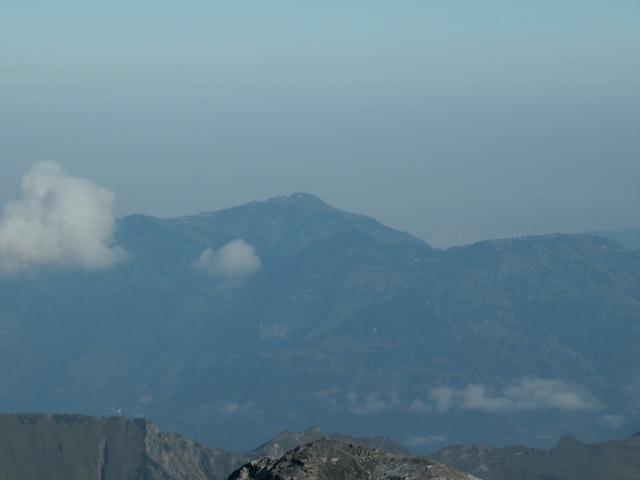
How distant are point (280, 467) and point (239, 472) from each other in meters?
2.68

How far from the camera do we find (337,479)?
62750 mm

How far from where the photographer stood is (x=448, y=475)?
208ft

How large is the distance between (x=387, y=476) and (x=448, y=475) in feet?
10.6

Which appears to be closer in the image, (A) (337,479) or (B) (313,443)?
(A) (337,479)

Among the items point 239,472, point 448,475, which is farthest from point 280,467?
point 448,475

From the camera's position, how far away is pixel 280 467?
2494 inches

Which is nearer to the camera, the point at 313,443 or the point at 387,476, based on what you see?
the point at 387,476

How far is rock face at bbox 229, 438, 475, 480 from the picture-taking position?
206 feet

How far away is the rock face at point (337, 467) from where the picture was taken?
62.8 meters

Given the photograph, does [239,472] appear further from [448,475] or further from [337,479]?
[448,475]

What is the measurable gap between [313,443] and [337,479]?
584cm

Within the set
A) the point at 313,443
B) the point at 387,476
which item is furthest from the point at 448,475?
the point at 313,443

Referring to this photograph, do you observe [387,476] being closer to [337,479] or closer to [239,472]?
[337,479]

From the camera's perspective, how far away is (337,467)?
6419 centimetres
